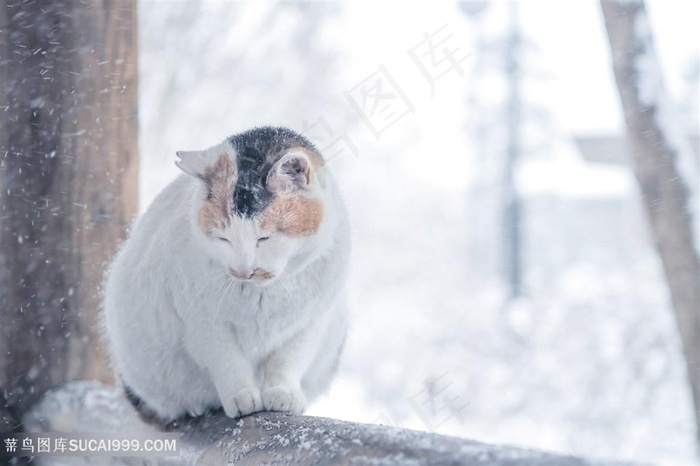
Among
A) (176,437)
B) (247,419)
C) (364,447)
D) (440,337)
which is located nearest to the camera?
(364,447)

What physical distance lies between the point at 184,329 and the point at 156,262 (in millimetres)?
97

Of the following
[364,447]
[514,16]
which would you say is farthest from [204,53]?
[364,447]

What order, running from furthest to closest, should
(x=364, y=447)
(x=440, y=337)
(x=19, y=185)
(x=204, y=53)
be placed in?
(x=440, y=337) → (x=204, y=53) → (x=19, y=185) → (x=364, y=447)

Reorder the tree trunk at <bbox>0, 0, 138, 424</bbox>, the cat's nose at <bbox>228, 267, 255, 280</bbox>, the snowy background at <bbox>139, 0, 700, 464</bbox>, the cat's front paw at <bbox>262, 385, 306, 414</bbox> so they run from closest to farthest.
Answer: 1. the cat's nose at <bbox>228, 267, 255, 280</bbox>
2. the cat's front paw at <bbox>262, 385, 306, 414</bbox>
3. the tree trunk at <bbox>0, 0, 138, 424</bbox>
4. the snowy background at <bbox>139, 0, 700, 464</bbox>

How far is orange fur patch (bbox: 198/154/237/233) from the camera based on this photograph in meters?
0.87

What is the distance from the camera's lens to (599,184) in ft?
9.29

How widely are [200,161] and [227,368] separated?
0.87 ft

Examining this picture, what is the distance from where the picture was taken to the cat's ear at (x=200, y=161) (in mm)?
920

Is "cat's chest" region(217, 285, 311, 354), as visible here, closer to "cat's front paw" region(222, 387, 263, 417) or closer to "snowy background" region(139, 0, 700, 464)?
"cat's front paw" region(222, 387, 263, 417)

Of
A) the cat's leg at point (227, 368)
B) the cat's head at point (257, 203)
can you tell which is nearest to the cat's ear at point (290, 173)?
the cat's head at point (257, 203)

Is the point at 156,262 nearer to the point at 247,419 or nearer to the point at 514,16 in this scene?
the point at 247,419

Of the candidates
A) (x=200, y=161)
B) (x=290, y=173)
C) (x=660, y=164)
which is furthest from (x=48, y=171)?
(x=660, y=164)

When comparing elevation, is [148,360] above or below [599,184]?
above

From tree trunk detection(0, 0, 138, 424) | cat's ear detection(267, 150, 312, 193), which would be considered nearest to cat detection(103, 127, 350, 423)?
cat's ear detection(267, 150, 312, 193)
